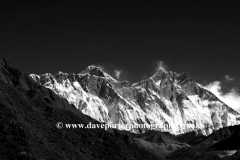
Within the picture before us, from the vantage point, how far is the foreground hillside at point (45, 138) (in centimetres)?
7388

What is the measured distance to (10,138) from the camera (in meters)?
74.9

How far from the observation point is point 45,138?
8319cm

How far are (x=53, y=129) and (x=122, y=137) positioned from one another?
20.7 metres

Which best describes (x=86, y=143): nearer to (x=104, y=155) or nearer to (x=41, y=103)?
(x=104, y=155)

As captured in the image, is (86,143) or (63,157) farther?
(86,143)

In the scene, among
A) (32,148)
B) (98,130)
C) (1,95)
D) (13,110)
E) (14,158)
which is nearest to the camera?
(14,158)

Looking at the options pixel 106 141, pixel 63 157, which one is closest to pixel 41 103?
pixel 106 141

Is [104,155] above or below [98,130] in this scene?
below

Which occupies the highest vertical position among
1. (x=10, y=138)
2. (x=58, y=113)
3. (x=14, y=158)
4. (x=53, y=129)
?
(x=58, y=113)

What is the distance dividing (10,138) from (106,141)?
2788cm

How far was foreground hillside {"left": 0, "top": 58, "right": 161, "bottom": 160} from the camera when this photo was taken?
7388 cm

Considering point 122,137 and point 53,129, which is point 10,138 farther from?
point 122,137

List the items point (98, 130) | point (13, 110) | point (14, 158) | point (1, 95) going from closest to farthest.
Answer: point (14, 158)
point (13, 110)
point (1, 95)
point (98, 130)

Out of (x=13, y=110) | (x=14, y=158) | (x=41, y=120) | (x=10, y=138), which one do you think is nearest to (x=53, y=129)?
(x=41, y=120)
